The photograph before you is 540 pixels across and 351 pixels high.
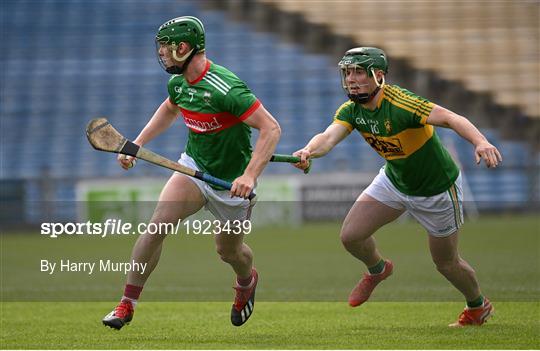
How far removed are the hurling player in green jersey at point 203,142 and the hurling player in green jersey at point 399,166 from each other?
0.57 meters

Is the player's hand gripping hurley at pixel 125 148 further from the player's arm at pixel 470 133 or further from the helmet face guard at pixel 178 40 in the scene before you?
the player's arm at pixel 470 133

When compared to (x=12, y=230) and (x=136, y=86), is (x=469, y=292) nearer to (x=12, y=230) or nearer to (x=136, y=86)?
(x=12, y=230)

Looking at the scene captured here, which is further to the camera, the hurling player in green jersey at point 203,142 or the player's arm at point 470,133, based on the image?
the hurling player in green jersey at point 203,142

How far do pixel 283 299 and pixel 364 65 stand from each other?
3.16 m

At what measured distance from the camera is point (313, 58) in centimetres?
2364

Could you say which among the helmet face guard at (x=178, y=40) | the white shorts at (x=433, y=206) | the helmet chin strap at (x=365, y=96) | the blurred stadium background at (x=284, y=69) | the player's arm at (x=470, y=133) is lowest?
the blurred stadium background at (x=284, y=69)

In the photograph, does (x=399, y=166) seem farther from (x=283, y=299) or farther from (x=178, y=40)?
(x=283, y=299)

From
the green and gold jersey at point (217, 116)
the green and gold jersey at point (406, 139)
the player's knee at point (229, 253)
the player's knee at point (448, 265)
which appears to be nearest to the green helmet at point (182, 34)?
the green and gold jersey at point (217, 116)

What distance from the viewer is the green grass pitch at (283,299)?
23.1 feet

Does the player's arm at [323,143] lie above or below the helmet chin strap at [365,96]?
below

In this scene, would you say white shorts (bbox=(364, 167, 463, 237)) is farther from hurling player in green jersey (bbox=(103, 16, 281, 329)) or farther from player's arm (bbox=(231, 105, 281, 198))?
player's arm (bbox=(231, 105, 281, 198))

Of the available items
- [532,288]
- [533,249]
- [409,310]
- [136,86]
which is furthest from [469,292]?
[136,86]

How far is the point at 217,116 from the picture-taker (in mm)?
7129

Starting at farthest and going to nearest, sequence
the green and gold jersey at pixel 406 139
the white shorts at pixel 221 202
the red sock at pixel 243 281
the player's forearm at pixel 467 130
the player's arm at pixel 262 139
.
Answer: the red sock at pixel 243 281 → the white shorts at pixel 221 202 → the green and gold jersey at pixel 406 139 → the player's arm at pixel 262 139 → the player's forearm at pixel 467 130
